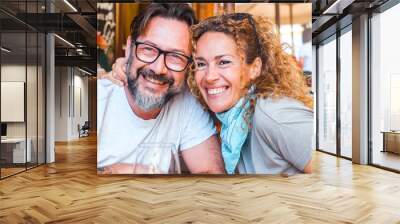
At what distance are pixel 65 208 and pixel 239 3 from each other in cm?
422

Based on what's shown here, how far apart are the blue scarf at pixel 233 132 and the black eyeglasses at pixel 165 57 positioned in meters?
1.05

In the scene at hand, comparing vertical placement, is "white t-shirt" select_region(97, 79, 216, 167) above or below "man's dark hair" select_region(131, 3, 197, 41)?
below

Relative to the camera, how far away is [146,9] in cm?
652

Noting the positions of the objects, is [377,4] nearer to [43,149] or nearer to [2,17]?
[2,17]

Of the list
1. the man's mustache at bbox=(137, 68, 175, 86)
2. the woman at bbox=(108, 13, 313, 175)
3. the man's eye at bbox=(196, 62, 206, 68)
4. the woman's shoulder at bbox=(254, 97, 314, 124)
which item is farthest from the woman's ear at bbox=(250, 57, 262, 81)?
the man's mustache at bbox=(137, 68, 175, 86)

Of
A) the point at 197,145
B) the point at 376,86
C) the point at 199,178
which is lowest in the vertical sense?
the point at 199,178

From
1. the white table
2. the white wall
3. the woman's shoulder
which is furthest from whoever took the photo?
the white wall

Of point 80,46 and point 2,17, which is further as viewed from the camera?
point 80,46

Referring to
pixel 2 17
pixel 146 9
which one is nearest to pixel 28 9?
pixel 2 17

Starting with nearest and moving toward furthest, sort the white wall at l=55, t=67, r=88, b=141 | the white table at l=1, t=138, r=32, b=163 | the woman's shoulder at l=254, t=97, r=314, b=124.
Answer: the woman's shoulder at l=254, t=97, r=314, b=124
the white table at l=1, t=138, r=32, b=163
the white wall at l=55, t=67, r=88, b=141

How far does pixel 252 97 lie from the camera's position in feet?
21.1

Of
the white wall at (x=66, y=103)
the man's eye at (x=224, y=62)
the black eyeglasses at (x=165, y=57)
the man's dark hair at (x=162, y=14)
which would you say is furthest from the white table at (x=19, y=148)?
the white wall at (x=66, y=103)

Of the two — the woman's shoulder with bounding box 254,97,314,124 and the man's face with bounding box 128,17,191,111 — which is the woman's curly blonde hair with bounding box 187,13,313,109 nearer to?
the woman's shoulder with bounding box 254,97,314,124

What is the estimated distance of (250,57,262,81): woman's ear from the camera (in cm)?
645
